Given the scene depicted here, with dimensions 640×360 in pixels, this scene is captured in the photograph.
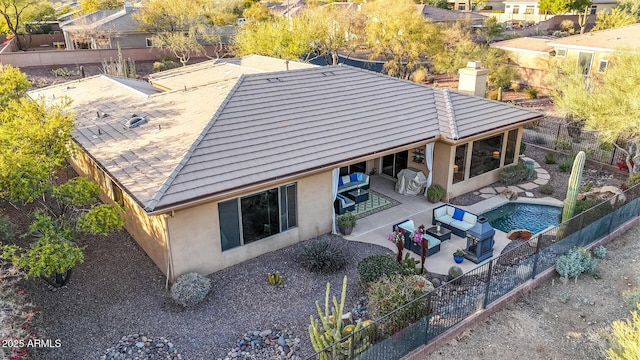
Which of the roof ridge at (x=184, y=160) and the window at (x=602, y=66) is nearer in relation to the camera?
the roof ridge at (x=184, y=160)

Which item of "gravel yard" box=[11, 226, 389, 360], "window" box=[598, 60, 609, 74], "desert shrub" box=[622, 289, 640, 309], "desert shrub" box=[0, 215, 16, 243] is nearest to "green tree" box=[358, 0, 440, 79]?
"window" box=[598, 60, 609, 74]

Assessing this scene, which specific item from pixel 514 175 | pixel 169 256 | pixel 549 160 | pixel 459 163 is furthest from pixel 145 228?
pixel 549 160

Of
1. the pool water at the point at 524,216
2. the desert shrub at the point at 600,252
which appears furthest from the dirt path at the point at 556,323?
the pool water at the point at 524,216

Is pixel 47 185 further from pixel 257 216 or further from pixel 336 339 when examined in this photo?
pixel 336 339

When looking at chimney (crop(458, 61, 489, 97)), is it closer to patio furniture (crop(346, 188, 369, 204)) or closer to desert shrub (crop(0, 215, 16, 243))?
patio furniture (crop(346, 188, 369, 204))

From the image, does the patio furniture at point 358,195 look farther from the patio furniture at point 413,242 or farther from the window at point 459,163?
the window at point 459,163

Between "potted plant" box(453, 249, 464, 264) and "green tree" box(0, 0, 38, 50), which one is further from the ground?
"green tree" box(0, 0, 38, 50)

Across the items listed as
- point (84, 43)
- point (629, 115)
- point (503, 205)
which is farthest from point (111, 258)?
point (84, 43)
